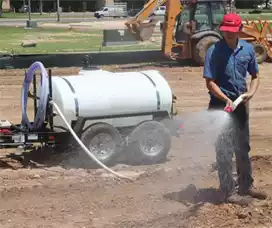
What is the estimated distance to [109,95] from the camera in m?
7.75

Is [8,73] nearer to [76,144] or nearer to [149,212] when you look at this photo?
[76,144]

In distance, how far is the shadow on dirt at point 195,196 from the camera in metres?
6.38

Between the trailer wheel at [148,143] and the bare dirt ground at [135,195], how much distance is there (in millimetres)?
149

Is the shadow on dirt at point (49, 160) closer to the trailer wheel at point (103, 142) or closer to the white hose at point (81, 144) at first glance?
the trailer wheel at point (103, 142)

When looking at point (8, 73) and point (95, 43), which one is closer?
point (8, 73)

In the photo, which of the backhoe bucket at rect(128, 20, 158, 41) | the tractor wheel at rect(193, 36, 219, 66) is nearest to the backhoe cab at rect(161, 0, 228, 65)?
the tractor wheel at rect(193, 36, 219, 66)

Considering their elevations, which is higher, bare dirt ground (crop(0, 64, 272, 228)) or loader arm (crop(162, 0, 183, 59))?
loader arm (crop(162, 0, 183, 59))

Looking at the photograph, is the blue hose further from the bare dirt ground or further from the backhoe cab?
the backhoe cab

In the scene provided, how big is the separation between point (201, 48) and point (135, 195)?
1300 centimetres

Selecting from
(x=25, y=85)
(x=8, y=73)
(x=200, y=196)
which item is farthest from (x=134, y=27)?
(x=200, y=196)

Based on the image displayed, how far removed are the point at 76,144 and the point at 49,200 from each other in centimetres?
147

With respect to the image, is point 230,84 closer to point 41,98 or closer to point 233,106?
point 233,106

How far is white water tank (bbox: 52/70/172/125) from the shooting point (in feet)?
25.0

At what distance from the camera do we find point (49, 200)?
6535mm
